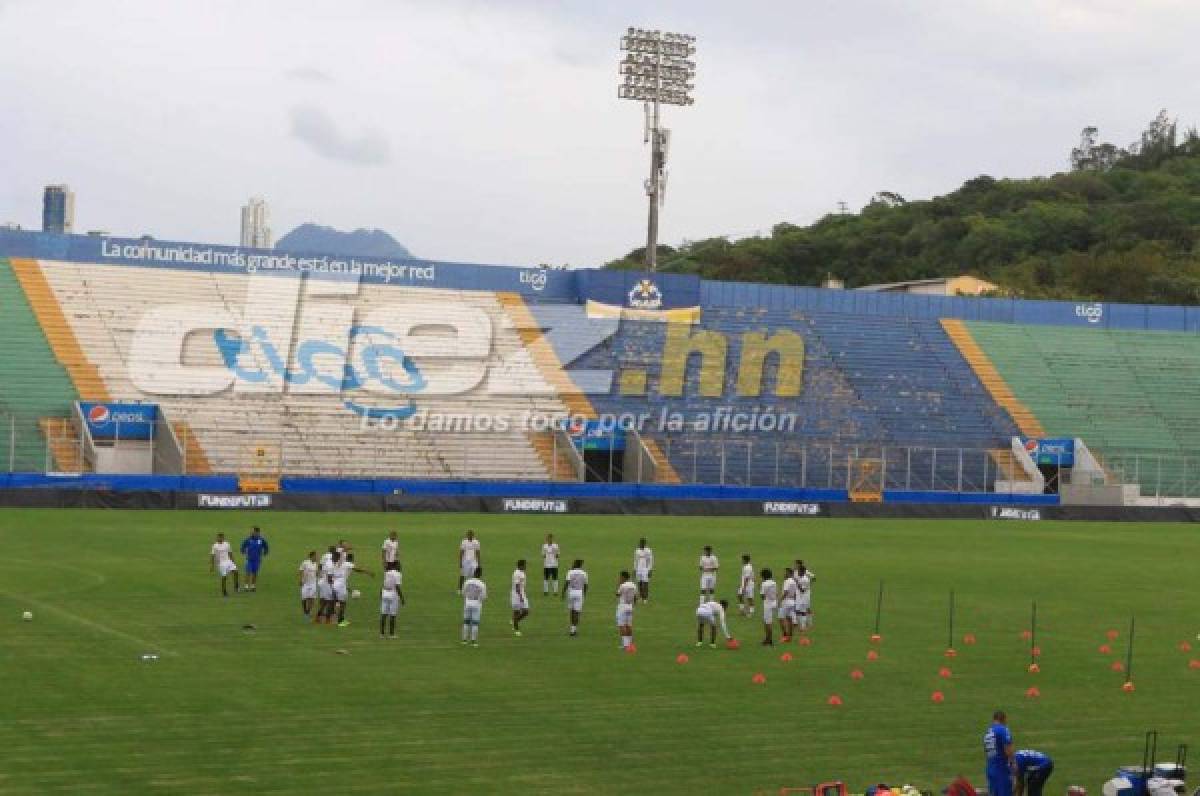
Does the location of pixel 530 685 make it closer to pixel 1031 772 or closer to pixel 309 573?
pixel 309 573

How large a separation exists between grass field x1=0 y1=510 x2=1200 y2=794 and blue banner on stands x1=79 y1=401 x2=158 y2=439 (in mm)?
17493

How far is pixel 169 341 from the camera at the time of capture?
73438 mm

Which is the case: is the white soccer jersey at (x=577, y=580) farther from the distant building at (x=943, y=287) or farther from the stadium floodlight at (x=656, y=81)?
the distant building at (x=943, y=287)

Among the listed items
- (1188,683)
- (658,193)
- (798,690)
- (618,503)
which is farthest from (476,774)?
(658,193)

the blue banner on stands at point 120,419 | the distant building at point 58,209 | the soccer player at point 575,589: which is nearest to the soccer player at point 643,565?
the soccer player at point 575,589

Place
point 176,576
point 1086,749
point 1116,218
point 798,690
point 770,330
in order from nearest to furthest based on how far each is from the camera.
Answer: point 1086,749 < point 798,690 < point 176,576 < point 770,330 < point 1116,218

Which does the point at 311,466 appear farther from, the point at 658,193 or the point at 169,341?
the point at 658,193

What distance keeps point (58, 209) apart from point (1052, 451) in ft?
209

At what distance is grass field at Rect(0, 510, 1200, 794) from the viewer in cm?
2186

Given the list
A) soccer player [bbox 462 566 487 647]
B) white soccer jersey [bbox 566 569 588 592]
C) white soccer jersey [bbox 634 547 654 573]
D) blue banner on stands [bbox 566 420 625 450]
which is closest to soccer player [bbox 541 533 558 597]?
white soccer jersey [bbox 634 547 654 573]

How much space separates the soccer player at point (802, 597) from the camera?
35.2 metres

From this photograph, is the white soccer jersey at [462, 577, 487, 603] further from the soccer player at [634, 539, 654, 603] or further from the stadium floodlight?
the stadium floodlight

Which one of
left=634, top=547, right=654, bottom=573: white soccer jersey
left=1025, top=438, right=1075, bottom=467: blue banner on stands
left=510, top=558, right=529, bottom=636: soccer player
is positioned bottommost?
left=510, top=558, right=529, bottom=636: soccer player

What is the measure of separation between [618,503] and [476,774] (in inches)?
1855
